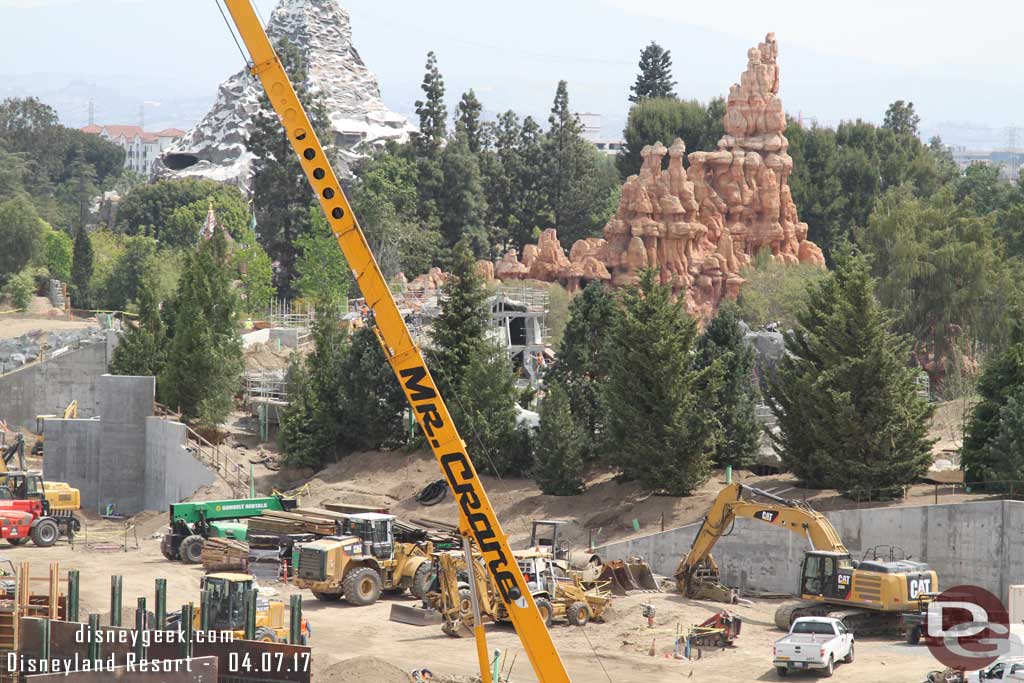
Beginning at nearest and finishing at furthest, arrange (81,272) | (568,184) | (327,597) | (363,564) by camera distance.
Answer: (363,564), (327,597), (81,272), (568,184)

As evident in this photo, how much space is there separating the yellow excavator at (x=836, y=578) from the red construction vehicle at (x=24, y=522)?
23.1m

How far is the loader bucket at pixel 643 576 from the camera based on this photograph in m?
45.0

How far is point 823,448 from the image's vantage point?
1924 inches

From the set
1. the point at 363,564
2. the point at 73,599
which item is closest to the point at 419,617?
the point at 363,564

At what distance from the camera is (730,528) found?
43.9 meters

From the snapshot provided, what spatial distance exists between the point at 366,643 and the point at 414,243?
7857 centimetres

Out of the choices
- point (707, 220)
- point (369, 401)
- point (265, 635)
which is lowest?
point (265, 635)

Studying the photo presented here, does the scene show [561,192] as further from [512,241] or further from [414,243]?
[414,243]

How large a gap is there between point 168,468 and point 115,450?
3148mm

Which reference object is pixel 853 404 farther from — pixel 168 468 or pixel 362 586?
pixel 168 468

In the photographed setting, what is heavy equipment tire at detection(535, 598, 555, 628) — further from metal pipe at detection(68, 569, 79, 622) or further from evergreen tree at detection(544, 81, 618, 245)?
evergreen tree at detection(544, 81, 618, 245)

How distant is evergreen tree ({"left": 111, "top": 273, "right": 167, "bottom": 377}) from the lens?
232 ft

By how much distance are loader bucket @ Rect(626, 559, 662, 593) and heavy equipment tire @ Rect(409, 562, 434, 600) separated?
18.5ft

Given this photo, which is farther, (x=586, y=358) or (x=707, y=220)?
(x=707, y=220)
